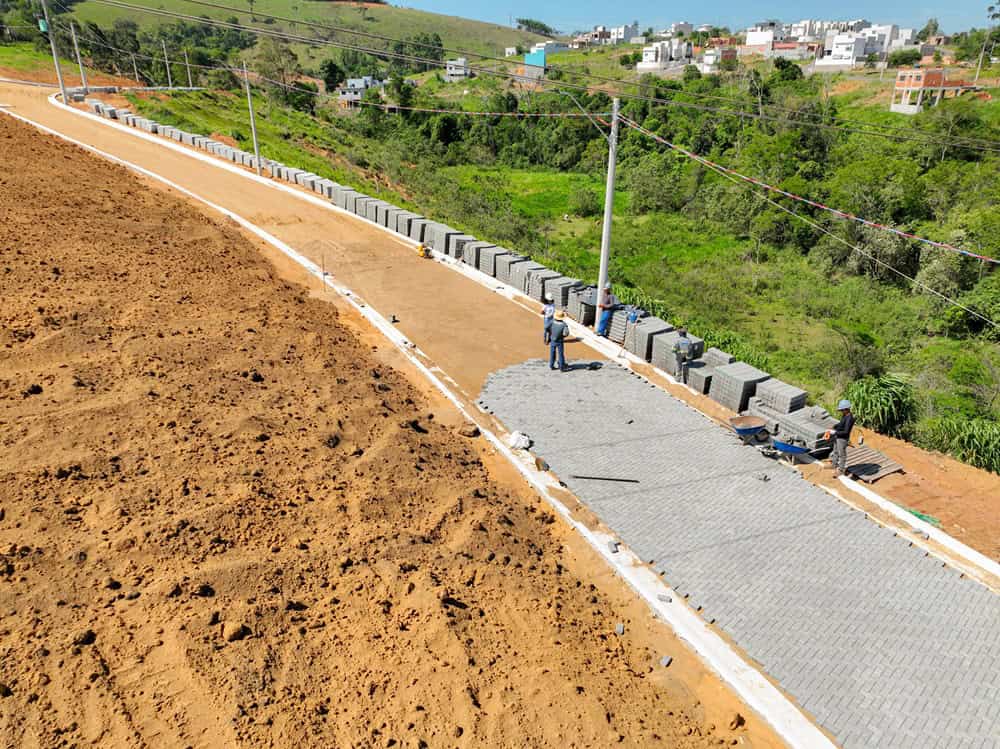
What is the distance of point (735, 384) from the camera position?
38.9 ft

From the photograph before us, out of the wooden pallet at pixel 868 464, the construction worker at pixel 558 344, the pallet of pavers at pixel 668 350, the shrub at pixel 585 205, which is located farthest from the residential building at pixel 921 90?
the construction worker at pixel 558 344

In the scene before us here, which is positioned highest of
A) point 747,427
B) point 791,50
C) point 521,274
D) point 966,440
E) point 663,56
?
point 791,50

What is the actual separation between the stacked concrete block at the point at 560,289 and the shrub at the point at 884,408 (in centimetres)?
653

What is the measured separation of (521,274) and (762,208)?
26180 millimetres

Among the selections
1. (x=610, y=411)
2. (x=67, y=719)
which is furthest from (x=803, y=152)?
(x=67, y=719)

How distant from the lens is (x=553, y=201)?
48.2m

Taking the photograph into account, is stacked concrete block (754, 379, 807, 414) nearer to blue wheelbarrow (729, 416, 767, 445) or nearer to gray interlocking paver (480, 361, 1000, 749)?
blue wheelbarrow (729, 416, 767, 445)

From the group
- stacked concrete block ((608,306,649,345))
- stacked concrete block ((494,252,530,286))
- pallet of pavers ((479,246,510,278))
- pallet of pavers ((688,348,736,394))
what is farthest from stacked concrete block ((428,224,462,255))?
pallet of pavers ((688,348,736,394))

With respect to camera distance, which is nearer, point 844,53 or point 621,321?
point 621,321

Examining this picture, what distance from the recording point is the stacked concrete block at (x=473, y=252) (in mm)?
18719

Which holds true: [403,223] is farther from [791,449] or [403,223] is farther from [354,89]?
[354,89]

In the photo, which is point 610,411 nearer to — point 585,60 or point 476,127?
point 476,127

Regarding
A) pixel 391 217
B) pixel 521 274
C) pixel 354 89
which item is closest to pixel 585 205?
pixel 391 217

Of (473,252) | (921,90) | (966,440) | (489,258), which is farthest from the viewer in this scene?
(921,90)
